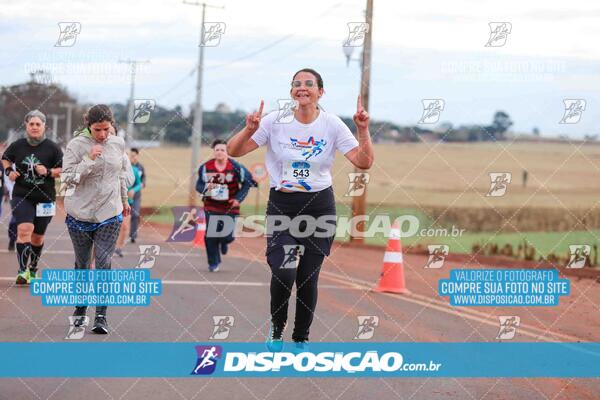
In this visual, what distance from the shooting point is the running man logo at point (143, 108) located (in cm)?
952

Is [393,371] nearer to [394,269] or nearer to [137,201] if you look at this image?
[394,269]

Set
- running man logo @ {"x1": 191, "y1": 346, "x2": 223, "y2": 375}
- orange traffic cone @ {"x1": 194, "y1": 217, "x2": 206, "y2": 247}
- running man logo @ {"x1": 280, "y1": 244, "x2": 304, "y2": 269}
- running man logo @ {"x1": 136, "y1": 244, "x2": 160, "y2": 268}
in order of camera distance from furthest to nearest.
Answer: orange traffic cone @ {"x1": 194, "y1": 217, "x2": 206, "y2": 247}
running man logo @ {"x1": 136, "y1": 244, "x2": 160, "y2": 268}
running man logo @ {"x1": 280, "y1": 244, "x2": 304, "y2": 269}
running man logo @ {"x1": 191, "y1": 346, "x2": 223, "y2": 375}

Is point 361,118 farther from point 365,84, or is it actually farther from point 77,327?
point 365,84

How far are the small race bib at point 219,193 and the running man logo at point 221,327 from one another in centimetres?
513

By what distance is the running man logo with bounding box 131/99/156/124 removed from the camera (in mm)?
9523

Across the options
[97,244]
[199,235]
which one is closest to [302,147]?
[97,244]

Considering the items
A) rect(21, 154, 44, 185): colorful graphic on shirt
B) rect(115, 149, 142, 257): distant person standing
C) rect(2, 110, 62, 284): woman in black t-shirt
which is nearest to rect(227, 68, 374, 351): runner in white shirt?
rect(2, 110, 62, 284): woman in black t-shirt

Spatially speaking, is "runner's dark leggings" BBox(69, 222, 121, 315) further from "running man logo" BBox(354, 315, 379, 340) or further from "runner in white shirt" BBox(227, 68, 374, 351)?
"running man logo" BBox(354, 315, 379, 340)

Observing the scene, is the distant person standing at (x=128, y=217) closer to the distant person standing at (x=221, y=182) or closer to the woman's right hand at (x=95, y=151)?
the distant person standing at (x=221, y=182)

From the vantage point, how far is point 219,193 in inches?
581

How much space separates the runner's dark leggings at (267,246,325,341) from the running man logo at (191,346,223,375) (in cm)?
51

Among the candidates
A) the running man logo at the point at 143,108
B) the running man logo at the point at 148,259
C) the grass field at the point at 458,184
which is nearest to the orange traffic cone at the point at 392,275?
the running man logo at the point at 148,259

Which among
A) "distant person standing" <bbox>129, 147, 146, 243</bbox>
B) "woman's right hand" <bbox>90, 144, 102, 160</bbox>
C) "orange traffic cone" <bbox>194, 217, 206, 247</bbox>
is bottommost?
"orange traffic cone" <bbox>194, 217, 206, 247</bbox>

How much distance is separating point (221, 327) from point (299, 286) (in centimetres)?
197
